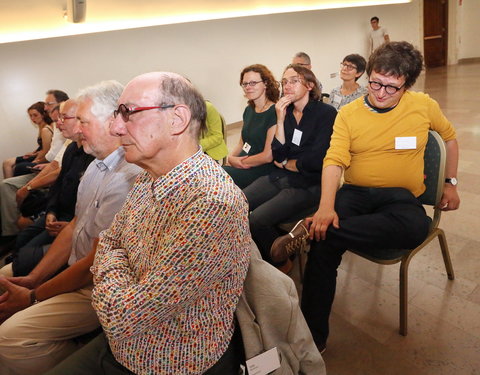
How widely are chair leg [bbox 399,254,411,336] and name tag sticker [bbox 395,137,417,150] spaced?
57cm

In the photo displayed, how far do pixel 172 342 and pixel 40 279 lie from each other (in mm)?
1104

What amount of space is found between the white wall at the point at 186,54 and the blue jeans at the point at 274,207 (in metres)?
4.92

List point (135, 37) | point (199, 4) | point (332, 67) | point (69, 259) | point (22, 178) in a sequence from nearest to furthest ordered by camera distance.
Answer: point (69, 259) → point (22, 178) → point (135, 37) → point (199, 4) → point (332, 67)

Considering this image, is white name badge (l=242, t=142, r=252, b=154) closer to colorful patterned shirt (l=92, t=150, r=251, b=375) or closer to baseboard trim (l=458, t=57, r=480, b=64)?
colorful patterned shirt (l=92, t=150, r=251, b=375)

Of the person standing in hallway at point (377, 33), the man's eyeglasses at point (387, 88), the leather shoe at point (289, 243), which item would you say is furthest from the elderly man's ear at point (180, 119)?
the person standing in hallway at point (377, 33)

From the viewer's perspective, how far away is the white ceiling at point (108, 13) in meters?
5.12

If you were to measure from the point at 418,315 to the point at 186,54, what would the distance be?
6269mm

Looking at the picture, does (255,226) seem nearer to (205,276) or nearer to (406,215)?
(406,215)

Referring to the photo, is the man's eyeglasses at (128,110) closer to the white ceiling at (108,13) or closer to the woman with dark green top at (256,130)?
the woman with dark green top at (256,130)

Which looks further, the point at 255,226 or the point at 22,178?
the point at 22,178

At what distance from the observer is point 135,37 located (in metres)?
6.13

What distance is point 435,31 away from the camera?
39.5 ft

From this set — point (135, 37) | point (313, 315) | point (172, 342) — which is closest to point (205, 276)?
point (172, 342)

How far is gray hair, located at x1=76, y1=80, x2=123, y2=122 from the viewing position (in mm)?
1618
